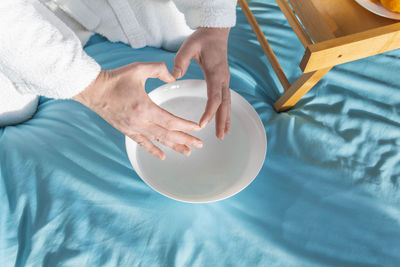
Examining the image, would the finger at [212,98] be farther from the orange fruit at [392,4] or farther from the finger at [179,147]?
the orange fruit at [392,4]

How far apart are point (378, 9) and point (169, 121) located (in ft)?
1.83

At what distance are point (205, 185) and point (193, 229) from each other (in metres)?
0.10

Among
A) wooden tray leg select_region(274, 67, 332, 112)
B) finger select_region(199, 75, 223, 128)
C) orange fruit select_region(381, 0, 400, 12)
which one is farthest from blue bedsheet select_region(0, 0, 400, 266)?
orange fruit select_region(381, 0, 400, 12)

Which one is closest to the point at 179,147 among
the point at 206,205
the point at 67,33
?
the point at 206,205

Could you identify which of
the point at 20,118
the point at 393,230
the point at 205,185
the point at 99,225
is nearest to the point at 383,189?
the point at 393,230

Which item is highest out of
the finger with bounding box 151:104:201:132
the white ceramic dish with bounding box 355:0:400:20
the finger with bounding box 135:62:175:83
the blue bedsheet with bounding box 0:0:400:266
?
the finger with bounding box 135:62:175:83

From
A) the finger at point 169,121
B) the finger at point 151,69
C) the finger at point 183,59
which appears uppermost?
the finger at point 151,69

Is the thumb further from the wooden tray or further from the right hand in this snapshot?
the wooden tray

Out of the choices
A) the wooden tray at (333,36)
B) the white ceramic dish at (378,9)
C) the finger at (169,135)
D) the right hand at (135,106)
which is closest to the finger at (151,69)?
the right hand at (135,106)

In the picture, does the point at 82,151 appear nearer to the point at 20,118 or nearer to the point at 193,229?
the point at 20,118

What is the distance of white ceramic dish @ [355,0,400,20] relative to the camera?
65 cm

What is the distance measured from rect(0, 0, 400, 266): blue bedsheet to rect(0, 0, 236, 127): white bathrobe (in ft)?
0.27

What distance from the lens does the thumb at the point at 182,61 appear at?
625mm

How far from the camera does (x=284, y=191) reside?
67 centimetres
